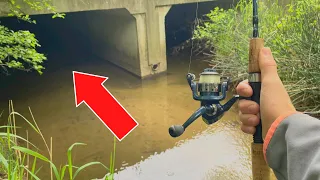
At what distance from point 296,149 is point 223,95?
61 centimetres

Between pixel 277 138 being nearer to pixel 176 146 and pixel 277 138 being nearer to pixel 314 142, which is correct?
pixel 314 142

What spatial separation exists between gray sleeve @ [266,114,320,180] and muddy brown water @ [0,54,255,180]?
9.08 feet

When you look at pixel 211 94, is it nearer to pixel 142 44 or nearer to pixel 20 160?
pixel 20 160

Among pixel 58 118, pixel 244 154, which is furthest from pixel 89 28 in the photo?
pixel 244 154

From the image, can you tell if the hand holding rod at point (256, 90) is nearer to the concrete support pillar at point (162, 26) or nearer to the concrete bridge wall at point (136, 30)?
the concrete bridge wall at point (136, 30)

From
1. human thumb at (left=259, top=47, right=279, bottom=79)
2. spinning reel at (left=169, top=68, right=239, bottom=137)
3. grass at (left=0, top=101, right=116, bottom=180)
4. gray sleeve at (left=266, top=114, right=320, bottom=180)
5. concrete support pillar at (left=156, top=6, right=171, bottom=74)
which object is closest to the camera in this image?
gray sleeve at (left=266, top=114, right=320, bottom=180)

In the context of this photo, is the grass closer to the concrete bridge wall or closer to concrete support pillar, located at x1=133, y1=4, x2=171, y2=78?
the concrete bridge wall

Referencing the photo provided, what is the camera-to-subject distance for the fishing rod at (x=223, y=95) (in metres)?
0.97

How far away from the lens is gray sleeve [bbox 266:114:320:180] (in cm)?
56

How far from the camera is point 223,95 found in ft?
3.96

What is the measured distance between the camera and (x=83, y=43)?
989 centimetres

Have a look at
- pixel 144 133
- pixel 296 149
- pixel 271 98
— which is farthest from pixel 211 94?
pixel 144 133

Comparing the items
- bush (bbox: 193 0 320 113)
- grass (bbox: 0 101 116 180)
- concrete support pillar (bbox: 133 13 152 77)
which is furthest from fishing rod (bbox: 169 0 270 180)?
concrete support pillar (bbox: 133 13 152 77)

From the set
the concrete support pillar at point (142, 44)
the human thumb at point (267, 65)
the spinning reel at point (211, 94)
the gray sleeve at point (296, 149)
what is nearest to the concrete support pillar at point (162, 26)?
the concrete support pillar at point (142, 44)
